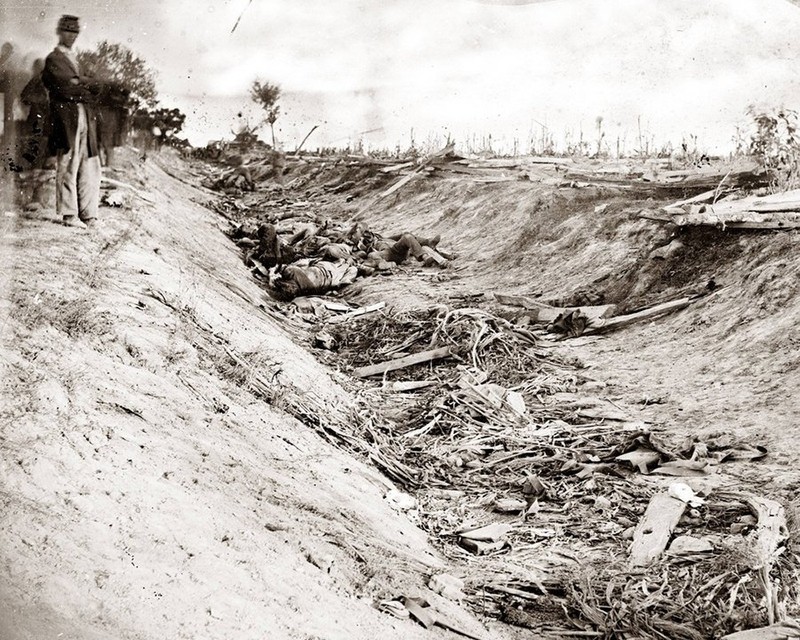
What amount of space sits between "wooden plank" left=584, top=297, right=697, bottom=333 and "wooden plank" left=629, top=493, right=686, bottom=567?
4721mm

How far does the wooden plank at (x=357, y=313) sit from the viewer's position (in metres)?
Answer: 11.8

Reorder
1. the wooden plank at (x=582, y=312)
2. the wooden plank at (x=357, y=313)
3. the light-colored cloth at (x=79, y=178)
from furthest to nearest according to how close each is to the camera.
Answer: the wooden plank at (x=357, y=313)
the wooden plank at (x=582, y=312)
the light-colored cloth at (x=79, y=178)

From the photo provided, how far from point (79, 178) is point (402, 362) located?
13.4 feet

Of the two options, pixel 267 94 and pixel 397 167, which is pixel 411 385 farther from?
pixel 267 94

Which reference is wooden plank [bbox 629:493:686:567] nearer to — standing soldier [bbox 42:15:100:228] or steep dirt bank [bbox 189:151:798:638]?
steep dirt bank [bbox 189:151:798:638]

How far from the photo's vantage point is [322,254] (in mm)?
15188

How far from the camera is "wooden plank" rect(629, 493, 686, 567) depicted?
17.6 feet

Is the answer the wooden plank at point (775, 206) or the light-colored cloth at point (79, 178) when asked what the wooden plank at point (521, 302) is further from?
the light-colored cloth at point (79, 178)

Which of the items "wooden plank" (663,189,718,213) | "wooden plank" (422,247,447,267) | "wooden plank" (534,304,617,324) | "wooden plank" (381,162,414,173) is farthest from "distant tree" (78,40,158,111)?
"wooden plank" (381,162,414,173)

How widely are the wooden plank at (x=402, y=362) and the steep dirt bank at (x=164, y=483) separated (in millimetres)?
1559

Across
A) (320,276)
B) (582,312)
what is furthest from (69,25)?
(582,312)

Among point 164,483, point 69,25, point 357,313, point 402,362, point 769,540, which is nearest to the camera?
point 164,483

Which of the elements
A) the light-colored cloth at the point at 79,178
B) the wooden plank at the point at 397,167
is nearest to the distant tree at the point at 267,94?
the wooden plank at the point at 397,167

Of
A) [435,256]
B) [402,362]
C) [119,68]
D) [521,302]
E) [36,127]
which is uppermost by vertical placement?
[119,68]
